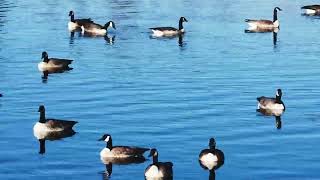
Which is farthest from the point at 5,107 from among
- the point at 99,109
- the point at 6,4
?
the point at 6,4

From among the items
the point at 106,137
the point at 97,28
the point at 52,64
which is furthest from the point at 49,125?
the point at 97,28

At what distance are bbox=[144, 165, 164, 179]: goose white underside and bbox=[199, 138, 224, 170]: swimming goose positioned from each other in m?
2.48

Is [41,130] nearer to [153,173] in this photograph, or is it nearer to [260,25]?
[153,173]

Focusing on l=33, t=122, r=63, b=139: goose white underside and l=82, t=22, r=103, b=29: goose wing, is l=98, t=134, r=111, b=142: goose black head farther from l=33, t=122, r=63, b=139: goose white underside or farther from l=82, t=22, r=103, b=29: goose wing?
l=82, t=22, r=103, b=29: goose wing

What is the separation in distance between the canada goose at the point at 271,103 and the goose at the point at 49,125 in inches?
412

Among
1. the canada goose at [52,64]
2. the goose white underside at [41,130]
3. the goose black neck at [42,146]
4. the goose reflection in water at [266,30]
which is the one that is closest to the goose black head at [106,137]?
the goose black neck at [42,146]

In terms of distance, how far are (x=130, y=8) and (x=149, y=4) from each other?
5221mm

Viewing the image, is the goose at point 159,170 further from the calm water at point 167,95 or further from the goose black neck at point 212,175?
the goose black neck at point 212,175

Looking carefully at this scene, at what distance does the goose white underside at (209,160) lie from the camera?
30.5m

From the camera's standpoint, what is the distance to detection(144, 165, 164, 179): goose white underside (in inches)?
1134

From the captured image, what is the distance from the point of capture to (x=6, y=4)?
104m

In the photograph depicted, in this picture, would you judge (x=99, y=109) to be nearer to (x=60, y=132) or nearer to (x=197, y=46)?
(x=60, y=132)

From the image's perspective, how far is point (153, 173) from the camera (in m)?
28.9

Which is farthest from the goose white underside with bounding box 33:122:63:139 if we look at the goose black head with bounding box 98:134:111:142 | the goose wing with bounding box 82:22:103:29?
the goose wing with bounding box 82:22:103:29
